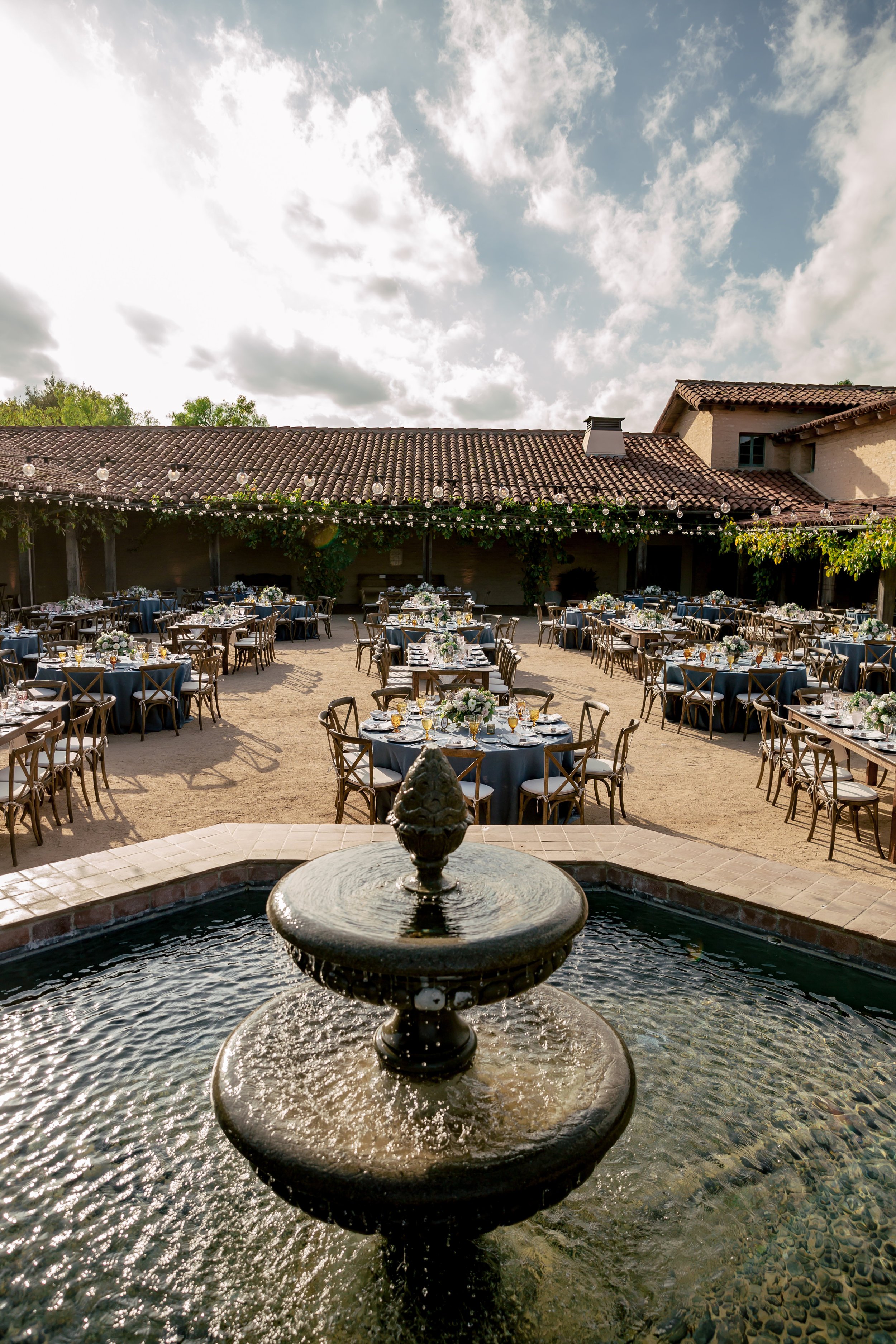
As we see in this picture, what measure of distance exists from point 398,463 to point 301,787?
19.1m

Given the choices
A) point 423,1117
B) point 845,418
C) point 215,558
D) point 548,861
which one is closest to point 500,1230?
point 423,1117

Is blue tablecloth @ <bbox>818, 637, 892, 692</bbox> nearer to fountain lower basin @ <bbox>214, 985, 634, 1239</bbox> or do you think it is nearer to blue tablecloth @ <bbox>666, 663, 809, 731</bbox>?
blue tablecloth @ <bbox>666, 663, 809, 731</bbox>

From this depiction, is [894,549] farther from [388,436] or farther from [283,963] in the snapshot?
[388,436]

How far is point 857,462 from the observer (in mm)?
20250

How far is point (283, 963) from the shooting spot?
3.62 metres

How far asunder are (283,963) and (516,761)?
2.87m

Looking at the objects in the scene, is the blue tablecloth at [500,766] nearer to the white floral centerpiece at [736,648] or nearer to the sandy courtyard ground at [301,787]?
the sandy courtyard ground at [301,787]

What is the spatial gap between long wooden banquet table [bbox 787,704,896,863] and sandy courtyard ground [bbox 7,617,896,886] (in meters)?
0.17

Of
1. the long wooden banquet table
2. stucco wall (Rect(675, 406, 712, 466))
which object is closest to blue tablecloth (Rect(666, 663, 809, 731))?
the long wooden banquet table

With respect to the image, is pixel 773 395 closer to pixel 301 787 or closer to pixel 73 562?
pixel 73 562

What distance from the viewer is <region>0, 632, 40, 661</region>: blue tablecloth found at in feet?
38.3

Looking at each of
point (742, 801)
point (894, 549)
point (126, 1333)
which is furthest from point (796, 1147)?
point (894, 549)

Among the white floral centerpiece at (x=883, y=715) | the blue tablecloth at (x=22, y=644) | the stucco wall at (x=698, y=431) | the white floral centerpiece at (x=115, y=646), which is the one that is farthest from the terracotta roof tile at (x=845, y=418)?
the blue tablecloth at (x=22, y=644)

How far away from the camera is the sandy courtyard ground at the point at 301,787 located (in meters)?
5.73
